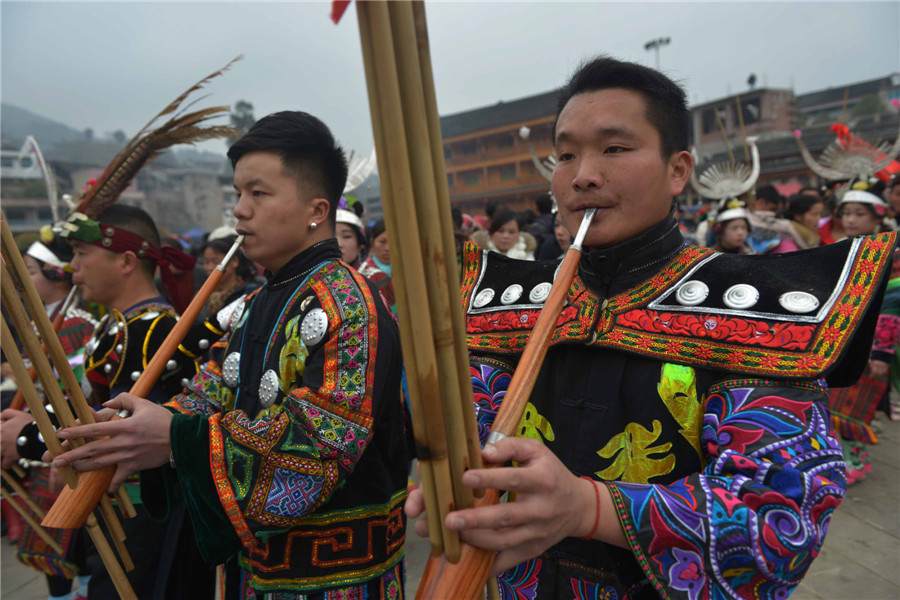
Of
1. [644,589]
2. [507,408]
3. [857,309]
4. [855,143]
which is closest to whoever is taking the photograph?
[507,408]

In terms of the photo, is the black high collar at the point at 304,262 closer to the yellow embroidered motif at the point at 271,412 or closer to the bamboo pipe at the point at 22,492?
the yellow embroidered motif at the point at 271,412

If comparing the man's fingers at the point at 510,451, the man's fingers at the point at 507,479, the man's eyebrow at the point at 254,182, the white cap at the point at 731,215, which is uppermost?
the man's eyebrow at the point at 254,182

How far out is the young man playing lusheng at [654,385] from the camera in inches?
34.1

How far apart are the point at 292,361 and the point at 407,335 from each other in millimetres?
1078

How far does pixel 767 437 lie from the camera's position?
94 cm

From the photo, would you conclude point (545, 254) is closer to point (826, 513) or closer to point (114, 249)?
point (114, 249)

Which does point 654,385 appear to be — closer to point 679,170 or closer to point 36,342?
point 679,170

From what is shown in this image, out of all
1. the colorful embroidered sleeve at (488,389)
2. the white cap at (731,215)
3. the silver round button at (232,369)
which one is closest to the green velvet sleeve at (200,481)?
the silver round button at (232,369)

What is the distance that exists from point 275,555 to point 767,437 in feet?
4.56

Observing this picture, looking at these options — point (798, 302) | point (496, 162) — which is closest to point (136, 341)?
point (798, 302)

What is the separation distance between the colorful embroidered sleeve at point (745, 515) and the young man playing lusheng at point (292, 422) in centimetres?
87

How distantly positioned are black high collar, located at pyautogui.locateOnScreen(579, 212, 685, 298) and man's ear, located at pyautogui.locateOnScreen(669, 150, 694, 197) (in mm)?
64

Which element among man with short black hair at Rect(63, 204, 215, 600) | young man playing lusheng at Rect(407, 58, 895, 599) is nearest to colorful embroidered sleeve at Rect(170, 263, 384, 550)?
young man playing lusheng at Rect(407, 58, 895, 599)

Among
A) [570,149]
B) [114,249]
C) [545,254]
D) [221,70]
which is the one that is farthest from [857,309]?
[545,254]
